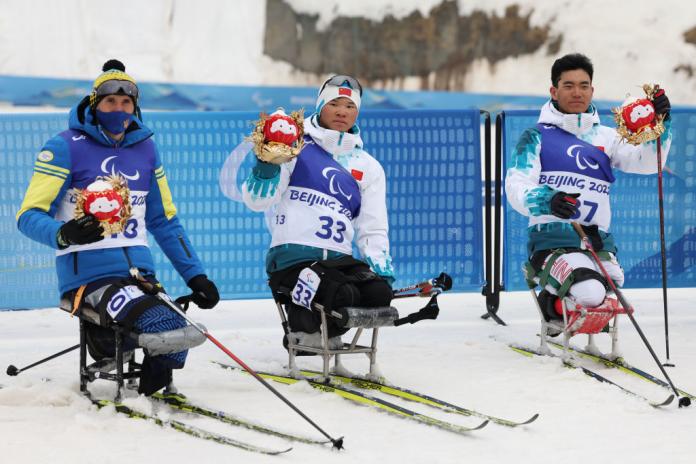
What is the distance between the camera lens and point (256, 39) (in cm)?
2770

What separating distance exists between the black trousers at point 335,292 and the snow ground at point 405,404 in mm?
349

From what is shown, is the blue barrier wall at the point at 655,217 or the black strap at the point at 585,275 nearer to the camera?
the black strap at the point at 585,275

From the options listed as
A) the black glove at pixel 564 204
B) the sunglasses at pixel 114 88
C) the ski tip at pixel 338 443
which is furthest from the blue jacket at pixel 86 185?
the black glove at pixel 564 204

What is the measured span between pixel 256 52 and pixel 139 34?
304 centimetres

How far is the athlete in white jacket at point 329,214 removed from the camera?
16.7 feet

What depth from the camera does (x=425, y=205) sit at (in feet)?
24.0

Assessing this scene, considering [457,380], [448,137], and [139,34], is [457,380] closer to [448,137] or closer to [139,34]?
[448,137]

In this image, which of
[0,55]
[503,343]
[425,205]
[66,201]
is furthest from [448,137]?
[0,55]

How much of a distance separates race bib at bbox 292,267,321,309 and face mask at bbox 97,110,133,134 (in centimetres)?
111

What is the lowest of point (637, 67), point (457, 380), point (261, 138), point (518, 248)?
point (457, 380)

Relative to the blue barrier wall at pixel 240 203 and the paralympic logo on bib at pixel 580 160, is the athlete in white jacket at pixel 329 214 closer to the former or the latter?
the paralympic logo on bib at pixel 580 160

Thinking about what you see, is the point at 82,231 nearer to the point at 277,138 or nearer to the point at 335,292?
the point at 277,138

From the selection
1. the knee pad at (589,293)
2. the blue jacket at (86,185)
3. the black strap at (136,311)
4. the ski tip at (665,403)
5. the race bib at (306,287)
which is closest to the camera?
the black strap at (136,311)

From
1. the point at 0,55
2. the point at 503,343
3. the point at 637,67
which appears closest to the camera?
the point at 503,343
